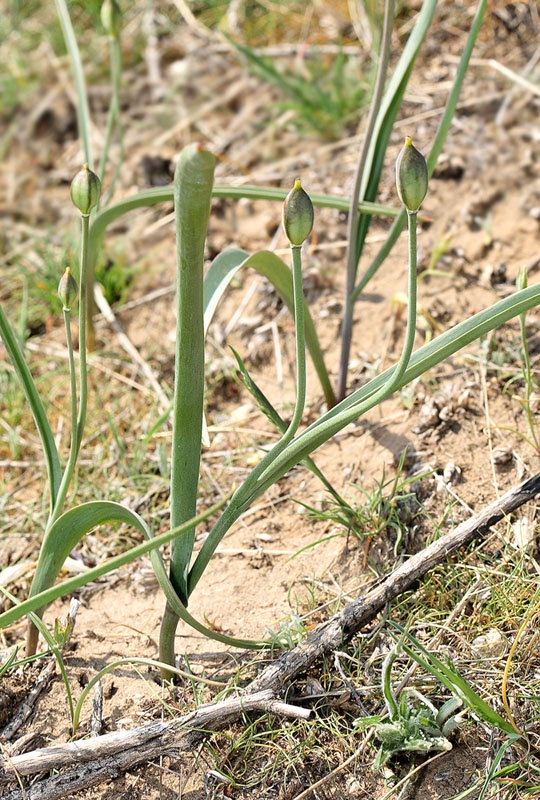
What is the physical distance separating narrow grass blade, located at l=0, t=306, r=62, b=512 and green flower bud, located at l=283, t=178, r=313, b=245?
552mm

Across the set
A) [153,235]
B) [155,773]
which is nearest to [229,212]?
[153,235]

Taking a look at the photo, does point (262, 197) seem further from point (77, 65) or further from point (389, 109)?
point (77, 65)

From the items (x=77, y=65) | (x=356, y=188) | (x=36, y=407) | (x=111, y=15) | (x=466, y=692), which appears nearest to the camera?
(x=466, y=692)

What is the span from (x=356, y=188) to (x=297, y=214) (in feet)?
2.21

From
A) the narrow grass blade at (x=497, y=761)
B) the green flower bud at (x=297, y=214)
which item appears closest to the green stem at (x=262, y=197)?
the green flower bud at (x=297, y=214)

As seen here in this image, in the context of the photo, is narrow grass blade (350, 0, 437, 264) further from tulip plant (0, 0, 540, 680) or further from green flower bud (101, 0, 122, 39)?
green flower bud (101, 0, 122, 39)

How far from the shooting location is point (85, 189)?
3.68ft

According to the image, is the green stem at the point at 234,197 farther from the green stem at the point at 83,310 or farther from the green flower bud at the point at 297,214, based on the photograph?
the green flower bud at the point at 297,214

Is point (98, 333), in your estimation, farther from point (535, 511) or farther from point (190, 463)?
point (535, 511)

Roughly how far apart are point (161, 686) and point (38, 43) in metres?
3.01

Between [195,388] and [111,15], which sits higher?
[111,15]

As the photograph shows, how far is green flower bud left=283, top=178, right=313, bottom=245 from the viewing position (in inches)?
36.6

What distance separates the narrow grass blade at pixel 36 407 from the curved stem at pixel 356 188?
732mm

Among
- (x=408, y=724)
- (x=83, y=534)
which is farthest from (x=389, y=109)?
(x=408, y=724)
